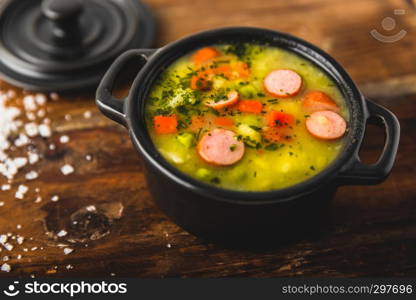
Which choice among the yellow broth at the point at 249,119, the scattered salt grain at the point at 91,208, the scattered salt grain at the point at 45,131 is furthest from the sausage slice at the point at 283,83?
the scattered salt grain at the point at 45,131

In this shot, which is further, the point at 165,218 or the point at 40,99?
the point at 40,99

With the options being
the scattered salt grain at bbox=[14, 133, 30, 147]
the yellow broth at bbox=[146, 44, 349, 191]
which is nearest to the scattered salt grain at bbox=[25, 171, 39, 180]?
the scattered salt grain at bbox=[14, 133, 30, 147]

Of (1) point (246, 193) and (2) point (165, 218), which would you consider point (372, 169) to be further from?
(2) point (165, 218)

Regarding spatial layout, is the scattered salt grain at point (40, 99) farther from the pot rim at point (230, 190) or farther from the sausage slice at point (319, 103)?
the sausage slice at point (319, 103)

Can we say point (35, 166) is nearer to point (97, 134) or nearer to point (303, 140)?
point (97, 134)

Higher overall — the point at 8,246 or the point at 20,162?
the point at 20,162

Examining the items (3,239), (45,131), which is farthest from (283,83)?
(3,239)

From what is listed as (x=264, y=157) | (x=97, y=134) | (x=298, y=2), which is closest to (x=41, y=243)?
(x=97, y=134)
